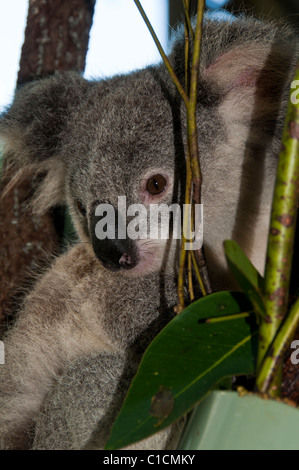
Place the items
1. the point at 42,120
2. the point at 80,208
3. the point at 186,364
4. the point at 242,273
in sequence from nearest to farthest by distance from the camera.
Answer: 1. the point at 242,273
2. the point at 186,364
3. the point at 80,208
4. the point at 42,120

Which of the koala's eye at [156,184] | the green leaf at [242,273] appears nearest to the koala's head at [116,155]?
the koala's eye at [156,184]

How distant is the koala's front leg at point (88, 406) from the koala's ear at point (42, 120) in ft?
2.93

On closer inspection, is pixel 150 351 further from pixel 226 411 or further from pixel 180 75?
Answer: pixel 180 75

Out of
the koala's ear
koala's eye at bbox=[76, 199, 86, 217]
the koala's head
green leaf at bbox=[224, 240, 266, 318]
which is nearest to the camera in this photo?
green leaf at bbox=[224, 240, 266, 318]

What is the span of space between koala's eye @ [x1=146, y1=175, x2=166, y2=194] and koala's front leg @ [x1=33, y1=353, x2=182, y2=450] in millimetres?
559

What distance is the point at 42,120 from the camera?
2.17 metres

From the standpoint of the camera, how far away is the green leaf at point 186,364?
0.94 meters

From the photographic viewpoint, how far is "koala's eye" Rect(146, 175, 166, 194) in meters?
1.74

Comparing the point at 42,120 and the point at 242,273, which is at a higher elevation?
the point at 42,120

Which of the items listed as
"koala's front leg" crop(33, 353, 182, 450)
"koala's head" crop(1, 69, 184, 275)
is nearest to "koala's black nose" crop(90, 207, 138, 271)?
"koala's head" crop(1, 69, 184, 275)

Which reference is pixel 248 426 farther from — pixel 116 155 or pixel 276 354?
pixel 116 155

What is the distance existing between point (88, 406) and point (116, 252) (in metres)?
0.51

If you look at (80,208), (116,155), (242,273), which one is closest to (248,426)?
(242,273)

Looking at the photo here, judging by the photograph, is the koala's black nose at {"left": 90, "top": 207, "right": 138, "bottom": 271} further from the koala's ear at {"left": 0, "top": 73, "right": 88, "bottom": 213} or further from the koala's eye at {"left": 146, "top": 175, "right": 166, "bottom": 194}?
the koala's ear at {"left": 0, "top": 73, "right": 88, "bottom": 213}
